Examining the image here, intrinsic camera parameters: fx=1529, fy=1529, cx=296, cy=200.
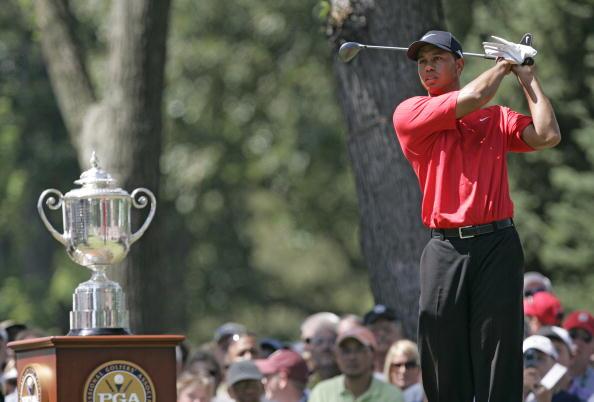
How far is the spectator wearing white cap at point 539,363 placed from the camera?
955 centimetres

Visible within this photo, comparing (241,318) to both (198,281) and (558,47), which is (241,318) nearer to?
(198,281)

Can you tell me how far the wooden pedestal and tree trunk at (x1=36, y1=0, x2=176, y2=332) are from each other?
19.0 ft

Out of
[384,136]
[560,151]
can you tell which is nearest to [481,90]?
[384,136]

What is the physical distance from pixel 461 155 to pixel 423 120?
23 cm

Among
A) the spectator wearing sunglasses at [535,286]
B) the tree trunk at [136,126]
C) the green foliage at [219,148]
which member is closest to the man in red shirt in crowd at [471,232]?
the spectator wearing sunglasses at [535,286]

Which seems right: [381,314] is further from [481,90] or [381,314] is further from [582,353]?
[481,90]

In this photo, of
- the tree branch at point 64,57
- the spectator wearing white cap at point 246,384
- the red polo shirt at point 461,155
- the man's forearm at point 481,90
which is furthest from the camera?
the tree branch at point 64,57

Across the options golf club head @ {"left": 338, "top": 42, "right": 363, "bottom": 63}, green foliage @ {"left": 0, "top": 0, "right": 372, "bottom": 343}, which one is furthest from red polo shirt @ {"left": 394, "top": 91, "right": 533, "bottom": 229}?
green foliage @ {"left": 0, "top": 0, "right": 372, "bottom": 343}

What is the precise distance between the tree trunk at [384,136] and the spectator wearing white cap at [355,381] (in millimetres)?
977

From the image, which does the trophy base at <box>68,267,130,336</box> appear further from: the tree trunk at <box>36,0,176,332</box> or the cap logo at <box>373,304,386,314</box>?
the tree trunk at <box>36,0,176,332</box>

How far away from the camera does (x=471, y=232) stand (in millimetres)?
6766

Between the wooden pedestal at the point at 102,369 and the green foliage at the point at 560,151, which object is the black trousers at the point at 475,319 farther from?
the green foliage at the point at 560,151

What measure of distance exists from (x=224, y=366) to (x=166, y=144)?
1374 centimetres

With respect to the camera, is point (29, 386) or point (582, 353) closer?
point (29, 386)
